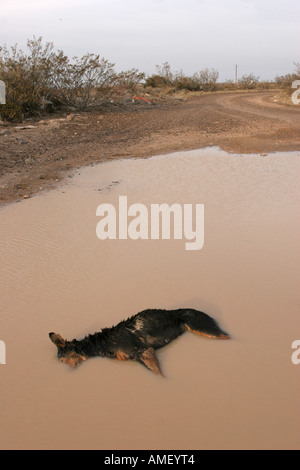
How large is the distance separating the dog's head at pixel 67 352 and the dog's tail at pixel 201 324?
3.29 ft

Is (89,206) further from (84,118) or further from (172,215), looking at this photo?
(84,118)

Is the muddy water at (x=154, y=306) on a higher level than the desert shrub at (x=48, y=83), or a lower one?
lower

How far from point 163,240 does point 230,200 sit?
2.10 meters

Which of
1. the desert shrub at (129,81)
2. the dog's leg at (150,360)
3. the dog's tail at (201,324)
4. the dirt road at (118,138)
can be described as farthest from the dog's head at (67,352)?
the desert shrub at (129,81)

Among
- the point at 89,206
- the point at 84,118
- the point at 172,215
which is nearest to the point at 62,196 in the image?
the point at 89,206

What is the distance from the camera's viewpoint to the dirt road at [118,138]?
30.4 feet

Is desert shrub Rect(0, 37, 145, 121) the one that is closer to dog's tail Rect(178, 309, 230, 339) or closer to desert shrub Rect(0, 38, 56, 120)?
desert shrub Rect(0, 38, 56, 120)

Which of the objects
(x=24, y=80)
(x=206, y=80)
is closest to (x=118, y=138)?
(x=24, y=80)

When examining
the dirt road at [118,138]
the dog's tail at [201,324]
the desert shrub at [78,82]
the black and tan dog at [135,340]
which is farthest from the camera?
the desert shrub at [78,82]

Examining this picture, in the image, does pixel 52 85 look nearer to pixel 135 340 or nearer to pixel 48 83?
pixel 48 83

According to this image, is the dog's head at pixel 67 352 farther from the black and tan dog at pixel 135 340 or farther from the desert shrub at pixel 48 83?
the desert shrub at pixel 48 83

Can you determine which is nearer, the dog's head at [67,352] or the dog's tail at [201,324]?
the dog's head at [67,352]

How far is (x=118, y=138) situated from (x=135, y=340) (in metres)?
9.81

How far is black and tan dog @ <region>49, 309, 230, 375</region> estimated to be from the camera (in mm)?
3594
